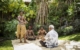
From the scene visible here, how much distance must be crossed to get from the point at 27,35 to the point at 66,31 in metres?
2.64

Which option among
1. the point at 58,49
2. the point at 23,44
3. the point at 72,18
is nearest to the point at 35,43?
the point at 23,44

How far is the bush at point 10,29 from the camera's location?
13.5 m

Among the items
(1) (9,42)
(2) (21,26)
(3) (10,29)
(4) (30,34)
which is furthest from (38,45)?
(3) (10,29)

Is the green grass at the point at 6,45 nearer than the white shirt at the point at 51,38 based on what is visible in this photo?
No

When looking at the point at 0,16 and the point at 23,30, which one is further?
the point at 0,16

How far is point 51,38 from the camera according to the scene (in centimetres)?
1097

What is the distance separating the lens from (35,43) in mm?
12219

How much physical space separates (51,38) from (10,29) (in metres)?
3.32

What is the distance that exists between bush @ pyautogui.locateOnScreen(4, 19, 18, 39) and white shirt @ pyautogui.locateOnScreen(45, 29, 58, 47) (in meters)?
3.06

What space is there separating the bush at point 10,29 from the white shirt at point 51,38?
3.06 metres

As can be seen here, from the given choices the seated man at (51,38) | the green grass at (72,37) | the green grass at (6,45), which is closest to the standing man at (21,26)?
the green grass at (6,45)

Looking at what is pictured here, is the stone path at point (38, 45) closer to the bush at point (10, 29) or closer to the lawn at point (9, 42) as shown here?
the lawn at point (9, 42)

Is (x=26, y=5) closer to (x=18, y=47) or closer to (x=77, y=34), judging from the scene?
(x=77, y=34)

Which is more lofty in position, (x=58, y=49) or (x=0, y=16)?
(x=0, y=16)
